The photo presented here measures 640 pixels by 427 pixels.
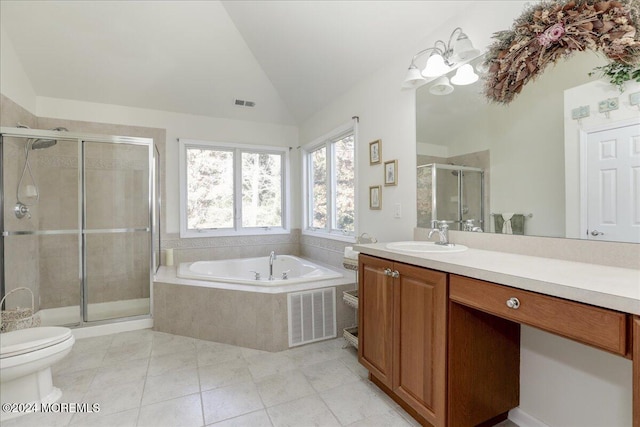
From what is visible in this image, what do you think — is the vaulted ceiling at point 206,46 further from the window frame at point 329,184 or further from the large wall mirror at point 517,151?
the large wall mirror at point 517,151

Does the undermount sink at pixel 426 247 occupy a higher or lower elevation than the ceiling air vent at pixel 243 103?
lower

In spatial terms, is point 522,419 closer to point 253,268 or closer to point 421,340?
point 421,340

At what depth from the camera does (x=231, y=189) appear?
398cm

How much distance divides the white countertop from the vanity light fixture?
110cm

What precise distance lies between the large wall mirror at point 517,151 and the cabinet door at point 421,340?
0.60 meters

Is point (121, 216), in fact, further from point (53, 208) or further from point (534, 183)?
point (534, 183)

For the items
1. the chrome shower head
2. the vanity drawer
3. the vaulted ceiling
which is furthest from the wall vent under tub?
the chrome shower head

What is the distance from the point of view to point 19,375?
162 cm

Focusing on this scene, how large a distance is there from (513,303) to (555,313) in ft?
0.42

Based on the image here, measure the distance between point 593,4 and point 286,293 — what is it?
2.39 metres

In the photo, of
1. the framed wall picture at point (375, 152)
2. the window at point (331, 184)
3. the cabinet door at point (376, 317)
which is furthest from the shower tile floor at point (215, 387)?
the framed wall picture at point (375, 152)

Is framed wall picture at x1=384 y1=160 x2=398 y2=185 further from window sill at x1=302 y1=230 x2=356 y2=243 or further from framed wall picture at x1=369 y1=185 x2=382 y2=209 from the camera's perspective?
window sill at x1=302 y1=230 x2=356 y2=243

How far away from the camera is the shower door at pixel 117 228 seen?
9.78 ft

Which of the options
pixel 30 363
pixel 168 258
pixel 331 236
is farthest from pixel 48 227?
pixel 331 236
